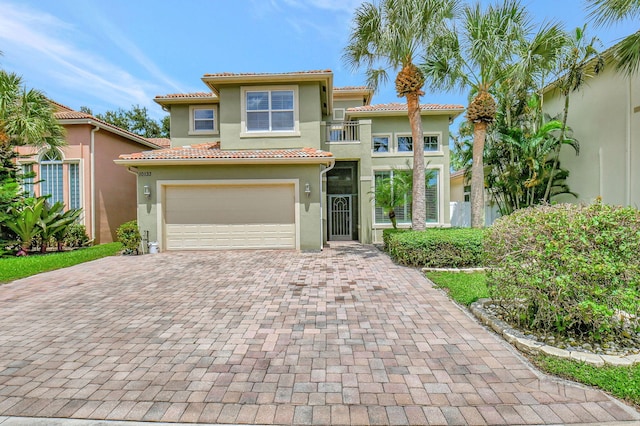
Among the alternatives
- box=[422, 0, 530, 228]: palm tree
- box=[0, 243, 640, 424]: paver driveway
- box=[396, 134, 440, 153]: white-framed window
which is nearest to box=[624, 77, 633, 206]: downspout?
box=[422, 0, 530, 228]: palm tree

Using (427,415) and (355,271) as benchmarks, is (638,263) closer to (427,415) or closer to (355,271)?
(427,415)

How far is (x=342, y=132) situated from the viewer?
48.5 feet

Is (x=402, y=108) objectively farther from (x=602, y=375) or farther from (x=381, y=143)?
(x=602, y=375)

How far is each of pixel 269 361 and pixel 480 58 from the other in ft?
A: 34.3

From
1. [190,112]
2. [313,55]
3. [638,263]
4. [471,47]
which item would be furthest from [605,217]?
[190,112]

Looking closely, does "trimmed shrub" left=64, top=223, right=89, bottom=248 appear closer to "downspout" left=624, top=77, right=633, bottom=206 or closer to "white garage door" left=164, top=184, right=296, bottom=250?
"white garage door" left=164, top=184, right=296, bottom=250

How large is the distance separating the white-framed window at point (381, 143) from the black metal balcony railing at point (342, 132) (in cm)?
102

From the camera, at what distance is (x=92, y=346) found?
164 inches

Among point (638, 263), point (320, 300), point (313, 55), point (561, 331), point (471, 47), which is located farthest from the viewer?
point (313, 55)

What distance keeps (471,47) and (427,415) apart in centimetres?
1045

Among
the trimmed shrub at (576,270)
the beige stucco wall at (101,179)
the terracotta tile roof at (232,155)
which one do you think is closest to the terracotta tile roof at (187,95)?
the beige stucco wall at (101,179)

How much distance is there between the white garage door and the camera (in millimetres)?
12125

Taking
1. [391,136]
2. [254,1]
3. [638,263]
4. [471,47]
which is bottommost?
[638,263]

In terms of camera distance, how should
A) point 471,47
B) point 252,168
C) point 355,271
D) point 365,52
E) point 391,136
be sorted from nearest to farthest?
point 355,271 → point 471,47 → point 365,52 → point 252,168 → point 391,136
